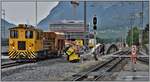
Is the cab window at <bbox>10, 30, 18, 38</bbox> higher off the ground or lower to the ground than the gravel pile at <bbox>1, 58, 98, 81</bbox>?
higher

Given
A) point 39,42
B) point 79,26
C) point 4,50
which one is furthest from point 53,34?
point 79,26

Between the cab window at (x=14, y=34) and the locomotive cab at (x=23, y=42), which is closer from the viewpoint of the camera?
the locomotive cab at (x=23, y=42)

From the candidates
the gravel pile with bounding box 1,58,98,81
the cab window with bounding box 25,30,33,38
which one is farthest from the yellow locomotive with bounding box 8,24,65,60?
the gravel pile with bounding box 1,58,98,81

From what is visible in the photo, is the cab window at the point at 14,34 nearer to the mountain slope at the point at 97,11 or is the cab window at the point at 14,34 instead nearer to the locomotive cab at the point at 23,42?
the locomotive cab at the point at 23,42

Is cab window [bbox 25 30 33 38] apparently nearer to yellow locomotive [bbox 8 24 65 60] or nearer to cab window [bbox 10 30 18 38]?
yellow locomotive [bbox 8 24 65 60]

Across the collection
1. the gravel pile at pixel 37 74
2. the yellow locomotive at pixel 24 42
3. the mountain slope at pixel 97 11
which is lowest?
the gravel pile at pixel 37 74

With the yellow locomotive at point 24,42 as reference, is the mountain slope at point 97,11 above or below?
above

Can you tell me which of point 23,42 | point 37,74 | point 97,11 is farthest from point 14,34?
point 97,11

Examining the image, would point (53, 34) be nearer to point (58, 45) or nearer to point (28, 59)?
point (58, 45)

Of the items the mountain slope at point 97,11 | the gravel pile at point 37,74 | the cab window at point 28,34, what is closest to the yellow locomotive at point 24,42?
the cab window at point 28,34

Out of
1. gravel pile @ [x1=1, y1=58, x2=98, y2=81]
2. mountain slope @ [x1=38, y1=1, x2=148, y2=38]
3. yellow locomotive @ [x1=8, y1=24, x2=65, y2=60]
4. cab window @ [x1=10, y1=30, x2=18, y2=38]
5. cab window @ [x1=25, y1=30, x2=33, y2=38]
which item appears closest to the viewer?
gravel pile @ [x1=1, y1=58, x2=98, y2=81]

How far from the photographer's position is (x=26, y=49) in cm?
3531

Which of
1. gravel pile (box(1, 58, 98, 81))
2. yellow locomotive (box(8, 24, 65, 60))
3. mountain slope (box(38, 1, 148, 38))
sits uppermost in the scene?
mountain slope (box(38, 1, 148, 38))

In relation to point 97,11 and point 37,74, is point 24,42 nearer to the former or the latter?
point 37,74
